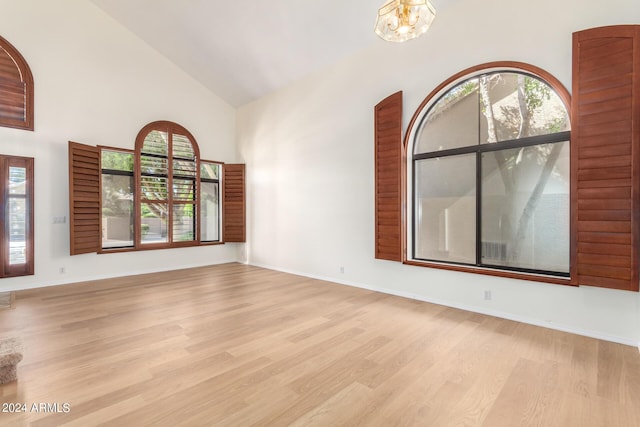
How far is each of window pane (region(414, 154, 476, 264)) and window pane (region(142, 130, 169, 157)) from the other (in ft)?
16.1

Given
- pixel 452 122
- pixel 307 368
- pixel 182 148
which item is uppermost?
pixel 182 148

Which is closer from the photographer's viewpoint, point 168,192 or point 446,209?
point 446,209

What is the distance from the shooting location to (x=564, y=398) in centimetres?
197

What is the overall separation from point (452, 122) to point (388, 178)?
1.07 meters

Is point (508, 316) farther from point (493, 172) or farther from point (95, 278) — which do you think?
point (95, 278)

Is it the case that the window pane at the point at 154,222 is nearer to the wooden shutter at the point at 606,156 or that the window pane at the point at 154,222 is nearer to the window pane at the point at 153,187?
the window pane at the point at 153,187

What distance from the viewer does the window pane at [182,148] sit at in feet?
20.8

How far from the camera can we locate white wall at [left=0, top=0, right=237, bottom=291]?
4.74 meters

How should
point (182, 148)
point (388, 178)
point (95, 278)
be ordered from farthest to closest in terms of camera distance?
1. point (182, 148)
2. point (95, 278)
3. point (388, 178)

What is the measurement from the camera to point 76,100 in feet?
16.9

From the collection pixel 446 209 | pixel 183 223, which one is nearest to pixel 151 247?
pixel 183 223

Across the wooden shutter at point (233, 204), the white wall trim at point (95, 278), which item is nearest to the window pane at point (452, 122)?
the wooden shutter at point (233, 204)

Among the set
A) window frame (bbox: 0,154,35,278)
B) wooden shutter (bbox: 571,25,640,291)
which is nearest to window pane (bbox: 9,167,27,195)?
window frame (bbox: 0,154,35,278)

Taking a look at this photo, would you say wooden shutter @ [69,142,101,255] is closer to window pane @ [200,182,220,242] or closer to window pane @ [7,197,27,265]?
window pane @ [7,197,27,265]
